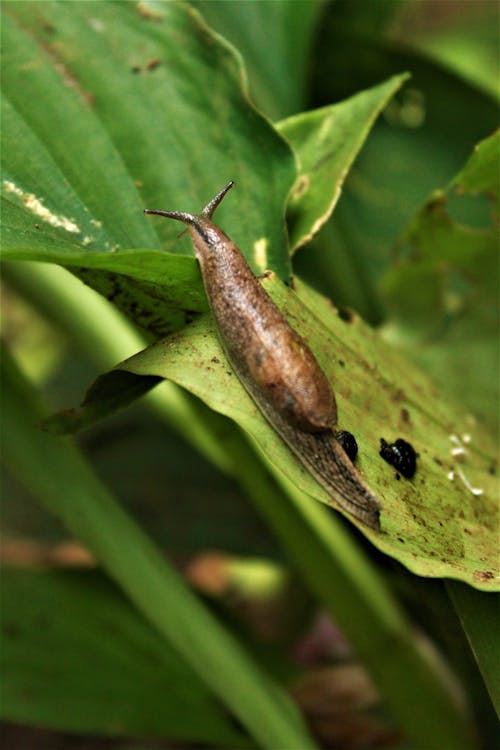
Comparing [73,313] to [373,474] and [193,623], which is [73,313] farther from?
[373,474]

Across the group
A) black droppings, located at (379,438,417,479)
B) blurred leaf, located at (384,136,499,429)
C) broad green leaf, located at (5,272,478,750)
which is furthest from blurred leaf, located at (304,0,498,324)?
black droppings, located at (379,438,417,479)

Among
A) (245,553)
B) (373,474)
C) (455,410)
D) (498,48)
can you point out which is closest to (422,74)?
(498,48)

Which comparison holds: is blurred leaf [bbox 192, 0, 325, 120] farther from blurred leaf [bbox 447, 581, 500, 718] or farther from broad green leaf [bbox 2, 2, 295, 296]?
blurred leaf [bbox 447, 581, 500, 718]

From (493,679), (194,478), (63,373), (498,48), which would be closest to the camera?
(493,679)

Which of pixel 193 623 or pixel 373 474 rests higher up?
pixel 373 474

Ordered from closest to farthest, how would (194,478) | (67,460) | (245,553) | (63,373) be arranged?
(67,460) → (245,553) → (194,478) → (63,373)

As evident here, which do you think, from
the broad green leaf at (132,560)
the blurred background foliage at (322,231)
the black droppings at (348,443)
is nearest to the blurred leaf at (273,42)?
the blurred background foliage at (322,231)
